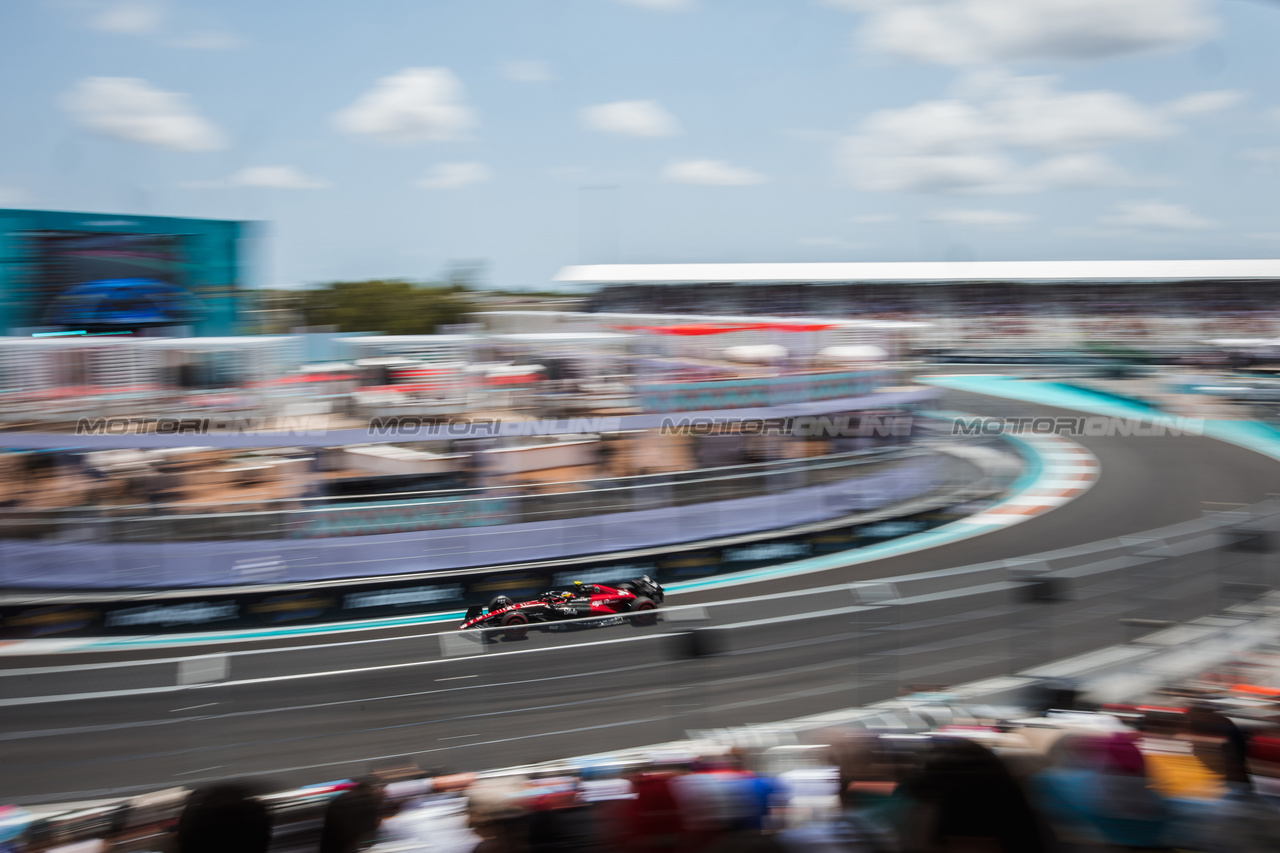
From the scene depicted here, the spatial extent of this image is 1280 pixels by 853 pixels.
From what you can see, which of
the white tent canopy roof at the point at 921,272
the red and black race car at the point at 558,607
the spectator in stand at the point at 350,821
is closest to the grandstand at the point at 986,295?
the white tent canopy roof at the point at 921,272

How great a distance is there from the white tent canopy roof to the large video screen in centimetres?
2243

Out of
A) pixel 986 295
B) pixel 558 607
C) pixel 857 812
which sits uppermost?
pixel 986 295

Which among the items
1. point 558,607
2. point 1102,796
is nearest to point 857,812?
point 1102,796

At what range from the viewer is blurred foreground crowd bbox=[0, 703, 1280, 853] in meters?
2.13

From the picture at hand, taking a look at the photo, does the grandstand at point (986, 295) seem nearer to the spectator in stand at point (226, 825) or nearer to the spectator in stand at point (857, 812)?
the spectator in stand at point (857, 812)

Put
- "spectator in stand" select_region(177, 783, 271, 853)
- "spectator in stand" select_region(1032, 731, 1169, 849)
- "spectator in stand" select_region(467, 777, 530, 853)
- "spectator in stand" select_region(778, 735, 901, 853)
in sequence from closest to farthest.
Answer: "spectator in stand" select_region(177, 783, 271, 853) → "spectator in stand" select_region(778, 735, 901, 853) → "spectator in stand" select_region(467, 777, 530, 853) → "spectator in stand" select_region(1032, 731, 1169, 849)

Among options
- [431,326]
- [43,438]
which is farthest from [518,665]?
[431,326]

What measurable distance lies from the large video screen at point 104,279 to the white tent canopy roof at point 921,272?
22.4m

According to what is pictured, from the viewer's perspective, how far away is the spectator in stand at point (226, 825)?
2.11 meters

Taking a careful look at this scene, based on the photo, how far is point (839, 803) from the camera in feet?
10.5

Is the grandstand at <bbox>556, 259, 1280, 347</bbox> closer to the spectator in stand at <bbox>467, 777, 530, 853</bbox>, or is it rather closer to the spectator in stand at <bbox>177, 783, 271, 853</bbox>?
the spectator in stand at <bbox>467, 777, 530, 853</bbox>

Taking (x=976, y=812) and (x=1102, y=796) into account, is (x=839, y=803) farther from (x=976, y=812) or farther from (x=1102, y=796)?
(x=976, y=812)

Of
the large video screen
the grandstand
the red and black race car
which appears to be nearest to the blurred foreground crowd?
the red and black race car

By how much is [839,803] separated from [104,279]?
45.4 ft
